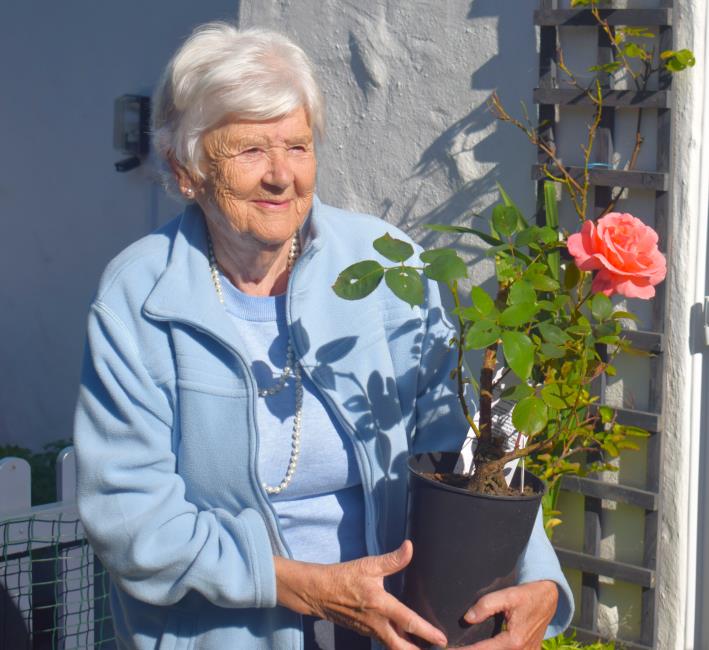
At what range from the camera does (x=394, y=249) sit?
1.77m

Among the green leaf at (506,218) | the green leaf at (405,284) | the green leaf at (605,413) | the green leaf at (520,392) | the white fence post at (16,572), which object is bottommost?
the white fence post at (16,572)

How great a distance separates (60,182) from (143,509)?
4318mm

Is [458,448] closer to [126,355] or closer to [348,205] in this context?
[126,355]

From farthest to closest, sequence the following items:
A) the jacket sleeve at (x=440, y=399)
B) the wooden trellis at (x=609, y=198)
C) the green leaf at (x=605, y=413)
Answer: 1. the green leaf at (x=605, y=413)
2. the wooden trellis at (x=609, y=198)
3. the jacket sleeve at (x=440, y=399)

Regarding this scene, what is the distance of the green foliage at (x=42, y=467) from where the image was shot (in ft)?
17.0

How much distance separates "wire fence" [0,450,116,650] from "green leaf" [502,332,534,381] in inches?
80.1

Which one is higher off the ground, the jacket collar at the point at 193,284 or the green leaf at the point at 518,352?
the jacket collar at the point at 193,284

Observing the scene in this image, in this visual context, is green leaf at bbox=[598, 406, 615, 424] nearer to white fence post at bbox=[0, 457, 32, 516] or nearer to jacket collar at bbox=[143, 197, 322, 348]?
jacket collar at bbox=[143, 197, 322, 348]

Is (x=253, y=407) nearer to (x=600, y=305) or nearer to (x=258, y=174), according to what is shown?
(x=258, y=174)

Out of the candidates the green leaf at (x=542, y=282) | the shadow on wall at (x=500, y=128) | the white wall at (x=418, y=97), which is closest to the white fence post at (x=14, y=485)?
the white wall at (x=418, y=97)

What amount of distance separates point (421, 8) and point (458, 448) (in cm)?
186

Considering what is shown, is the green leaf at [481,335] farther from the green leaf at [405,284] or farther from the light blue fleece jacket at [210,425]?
the light blue fleece jacket at [210,425]

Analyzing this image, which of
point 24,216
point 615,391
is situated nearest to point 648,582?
point 615,391

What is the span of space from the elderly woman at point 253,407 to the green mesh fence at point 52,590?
1.38m
